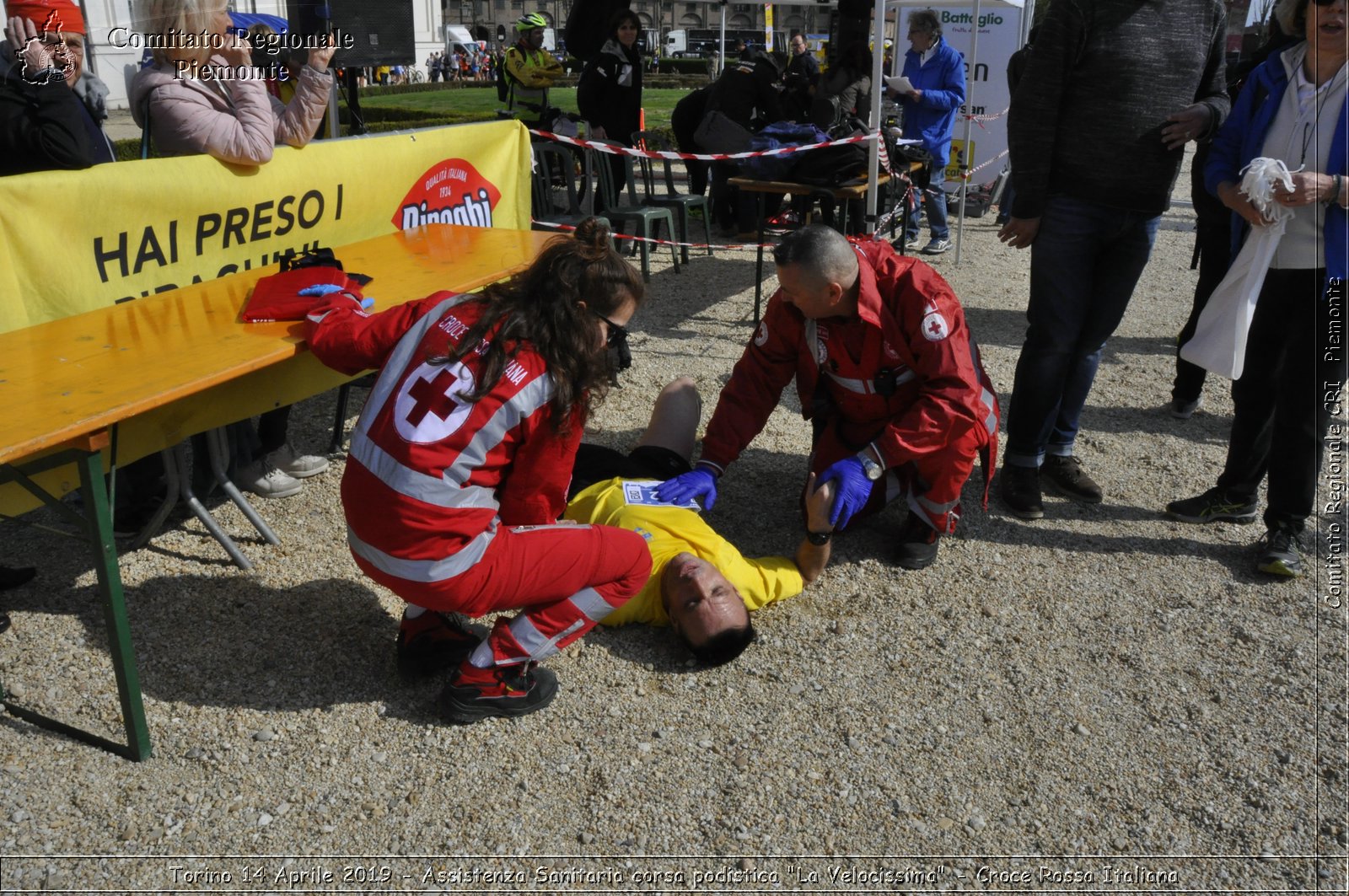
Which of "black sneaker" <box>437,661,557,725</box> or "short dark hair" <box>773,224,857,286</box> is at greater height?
"short dark hair" <box>773,224,857,286</box>

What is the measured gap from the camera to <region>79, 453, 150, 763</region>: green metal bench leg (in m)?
2.27

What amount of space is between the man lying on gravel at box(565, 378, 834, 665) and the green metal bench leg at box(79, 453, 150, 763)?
1.30m

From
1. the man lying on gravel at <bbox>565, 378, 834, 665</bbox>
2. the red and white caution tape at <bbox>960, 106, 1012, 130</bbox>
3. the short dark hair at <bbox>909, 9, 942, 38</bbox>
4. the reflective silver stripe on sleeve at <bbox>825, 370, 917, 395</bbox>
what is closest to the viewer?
the man lying on gravel at <bbox>565, 378, 834, 665</bbox>

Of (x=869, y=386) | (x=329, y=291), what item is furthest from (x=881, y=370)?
Answer: (x=329, y=291)

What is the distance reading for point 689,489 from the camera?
351 centimetres

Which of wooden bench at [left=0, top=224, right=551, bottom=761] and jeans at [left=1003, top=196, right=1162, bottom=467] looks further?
jeans at [left=1003, top=196, right=1162, bottom=467]

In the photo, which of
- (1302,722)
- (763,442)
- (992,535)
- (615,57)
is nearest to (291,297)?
(763,442)

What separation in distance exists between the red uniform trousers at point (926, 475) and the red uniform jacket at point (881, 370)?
0.08ft

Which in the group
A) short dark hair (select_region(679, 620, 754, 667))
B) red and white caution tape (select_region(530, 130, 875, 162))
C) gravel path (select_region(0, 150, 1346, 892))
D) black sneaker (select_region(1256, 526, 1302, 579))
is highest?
red and white caution tape (select_region(530, 130, 875, 162))

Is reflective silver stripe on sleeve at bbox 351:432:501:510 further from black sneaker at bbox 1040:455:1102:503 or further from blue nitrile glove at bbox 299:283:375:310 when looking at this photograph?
black sneaker at bbox 1040:455:1102:503

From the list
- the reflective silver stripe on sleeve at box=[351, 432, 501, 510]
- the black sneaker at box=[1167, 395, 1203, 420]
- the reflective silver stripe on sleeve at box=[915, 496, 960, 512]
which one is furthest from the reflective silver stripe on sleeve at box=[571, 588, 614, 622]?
the black sneaker at box=[1167, 395, 1203, 420]

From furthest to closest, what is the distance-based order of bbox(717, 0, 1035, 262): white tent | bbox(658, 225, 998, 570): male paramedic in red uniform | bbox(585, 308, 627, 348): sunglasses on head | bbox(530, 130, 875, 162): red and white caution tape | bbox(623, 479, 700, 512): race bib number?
1. bbox(530, 130, 875, 162): red and white caution tape
2. bbox(717, 0, 1035, 262): white tent
3. bbox(623, 479, 700, 512): race bib number
4. bbox(658, 225, 998, 570): male paramedic in red uniform
5. bbox(585, 308, 627, 348): sunglasses on head

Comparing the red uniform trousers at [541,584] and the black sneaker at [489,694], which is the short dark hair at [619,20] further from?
the black sneaker at [489,694]

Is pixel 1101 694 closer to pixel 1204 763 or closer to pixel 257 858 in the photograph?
pixel 1204 763
